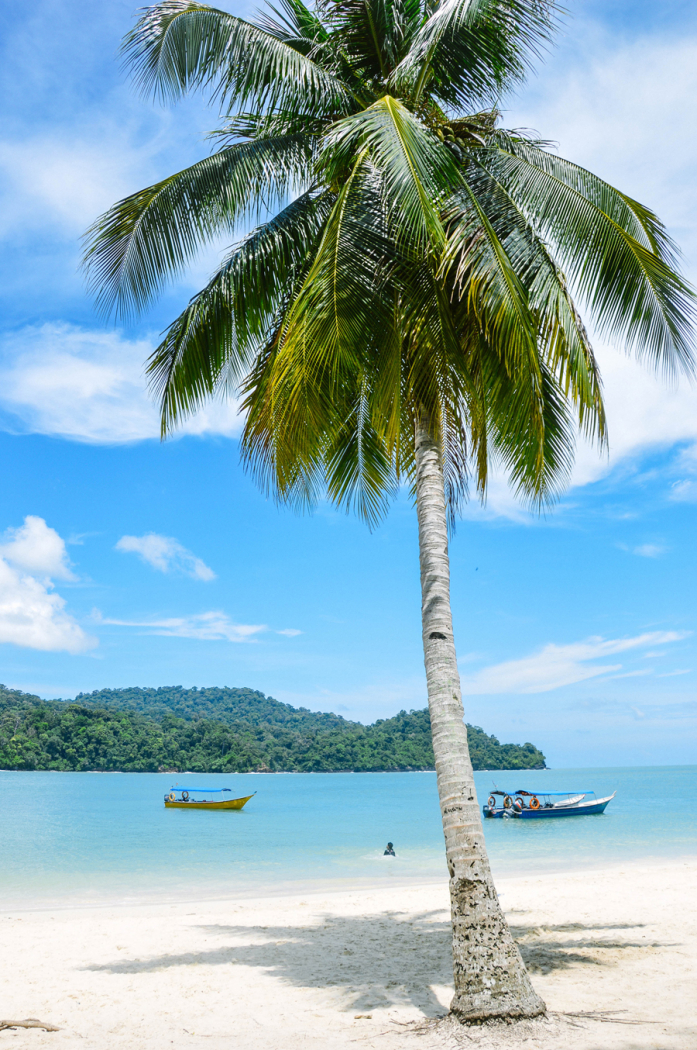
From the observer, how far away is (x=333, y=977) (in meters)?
7.20

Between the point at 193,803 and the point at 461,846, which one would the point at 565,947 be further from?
the point at 193,803

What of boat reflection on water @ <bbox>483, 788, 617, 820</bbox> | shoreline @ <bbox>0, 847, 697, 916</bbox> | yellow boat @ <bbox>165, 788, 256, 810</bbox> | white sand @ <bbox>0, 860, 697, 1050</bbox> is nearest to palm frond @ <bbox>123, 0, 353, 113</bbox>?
white sand @ <bbox>0, 860, 697, 1050</bbox>

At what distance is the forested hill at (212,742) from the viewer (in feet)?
333

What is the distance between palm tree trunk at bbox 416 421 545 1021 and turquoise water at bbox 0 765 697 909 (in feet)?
43.9

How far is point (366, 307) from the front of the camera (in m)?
6.17

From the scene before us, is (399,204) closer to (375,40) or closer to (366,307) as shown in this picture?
(366,307)

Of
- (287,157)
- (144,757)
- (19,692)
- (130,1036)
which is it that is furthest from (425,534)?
(19,692)

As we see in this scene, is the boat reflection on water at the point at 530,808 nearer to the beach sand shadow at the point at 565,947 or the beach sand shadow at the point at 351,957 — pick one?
the beach sand shadow at the point at 351,957

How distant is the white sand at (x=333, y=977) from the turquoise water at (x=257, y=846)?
7.37 m

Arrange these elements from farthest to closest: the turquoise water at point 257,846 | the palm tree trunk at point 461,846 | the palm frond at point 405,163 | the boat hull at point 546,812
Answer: the boat hull at point 546,812
the turquoise water at point 257,846
the palm frond at point 405,163
the palm tree trunk at point 461,846

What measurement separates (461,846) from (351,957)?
12.0ft

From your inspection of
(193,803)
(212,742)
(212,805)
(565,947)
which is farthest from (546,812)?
(212,742)

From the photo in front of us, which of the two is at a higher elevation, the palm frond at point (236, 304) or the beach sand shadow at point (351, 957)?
the palm frond at point (236, 304)

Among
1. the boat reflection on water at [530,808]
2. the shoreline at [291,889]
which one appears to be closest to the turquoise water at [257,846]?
the shoreline at [291,889]
